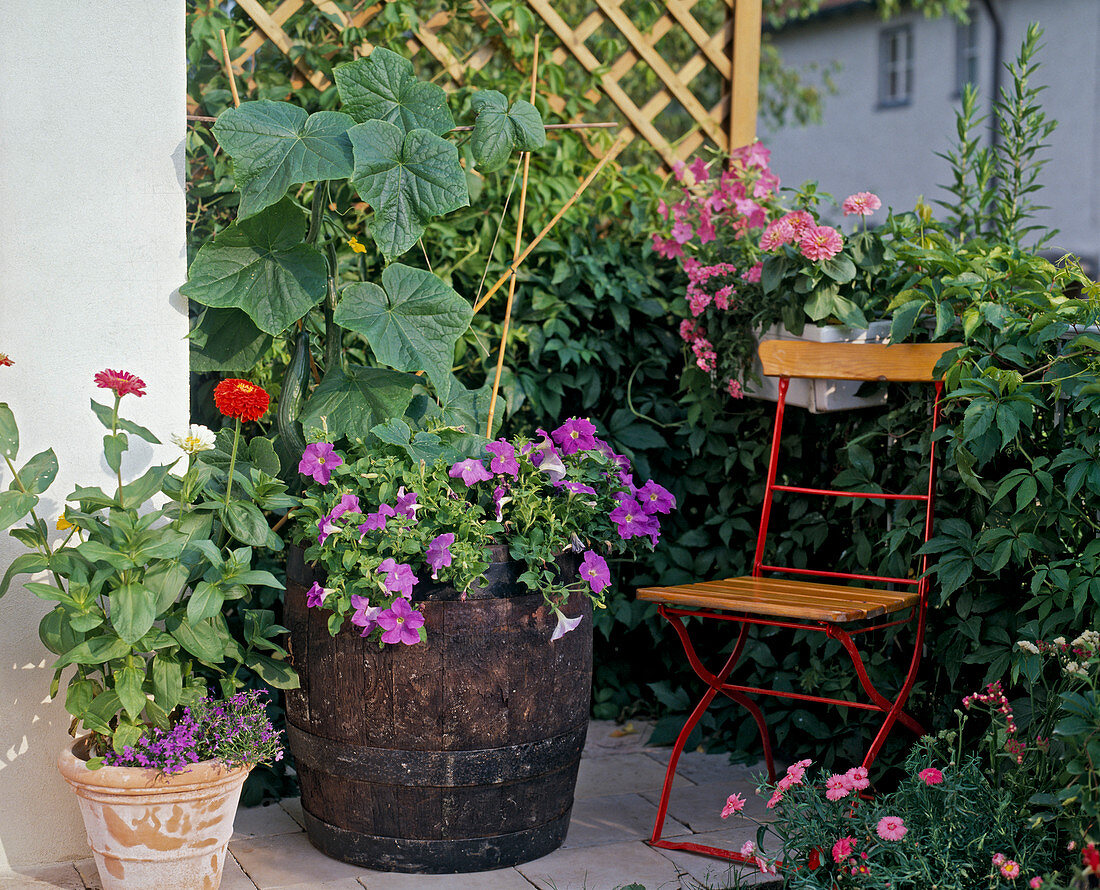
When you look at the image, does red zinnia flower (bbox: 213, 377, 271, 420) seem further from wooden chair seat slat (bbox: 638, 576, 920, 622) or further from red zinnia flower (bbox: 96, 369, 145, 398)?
wooden chair seat slat (bbox: 638, 576, 920, 622)

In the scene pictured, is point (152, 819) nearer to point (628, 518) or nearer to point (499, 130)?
point (628, 518)

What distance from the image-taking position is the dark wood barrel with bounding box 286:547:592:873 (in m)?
2.03

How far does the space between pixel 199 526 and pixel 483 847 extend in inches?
31.0

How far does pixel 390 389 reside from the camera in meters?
2.25

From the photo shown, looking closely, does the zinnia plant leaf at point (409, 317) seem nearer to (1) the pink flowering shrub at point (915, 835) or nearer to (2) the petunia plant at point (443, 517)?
(2) the petunia plant at point (443, 517)

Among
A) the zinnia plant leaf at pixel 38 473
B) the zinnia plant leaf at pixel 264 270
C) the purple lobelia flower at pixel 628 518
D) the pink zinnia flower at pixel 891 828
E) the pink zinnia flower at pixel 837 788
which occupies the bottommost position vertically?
the pink zinnia flower at pixel 891 828

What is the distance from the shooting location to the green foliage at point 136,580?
1884 mm

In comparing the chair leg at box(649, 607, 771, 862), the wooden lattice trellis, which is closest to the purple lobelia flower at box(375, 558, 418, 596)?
the chair leg at box(649, 607, 771, 862)

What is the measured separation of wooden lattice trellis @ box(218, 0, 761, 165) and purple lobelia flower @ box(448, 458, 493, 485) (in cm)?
117

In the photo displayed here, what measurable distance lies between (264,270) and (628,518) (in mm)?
846

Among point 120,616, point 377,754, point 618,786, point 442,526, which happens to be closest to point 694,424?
point 618,786

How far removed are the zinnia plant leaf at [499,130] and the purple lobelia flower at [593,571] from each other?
850 mm

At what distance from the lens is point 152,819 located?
1.95 meters

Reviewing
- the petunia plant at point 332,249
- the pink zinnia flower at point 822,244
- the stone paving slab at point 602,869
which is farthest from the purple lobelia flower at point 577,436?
the stone paving slab at point 602,869
